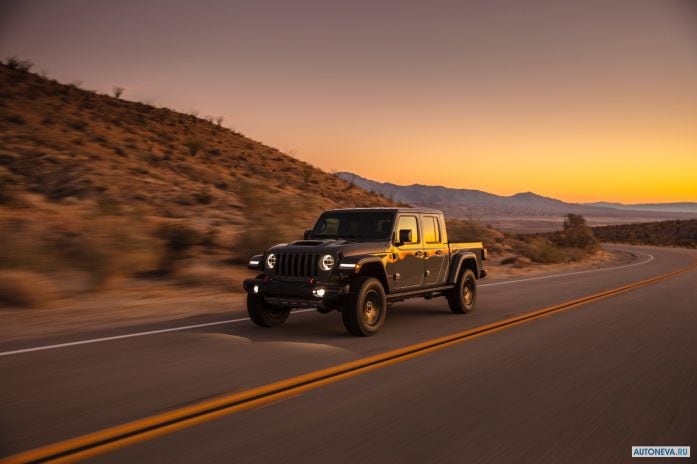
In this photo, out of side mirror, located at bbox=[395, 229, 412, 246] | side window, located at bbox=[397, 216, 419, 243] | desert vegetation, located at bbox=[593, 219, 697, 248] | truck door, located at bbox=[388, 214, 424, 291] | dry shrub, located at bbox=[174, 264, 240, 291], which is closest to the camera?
side mirror, located at bbox=[395, 229, 412, 246]

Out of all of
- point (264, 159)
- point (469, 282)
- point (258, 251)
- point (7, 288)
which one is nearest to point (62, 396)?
point (7, 288)

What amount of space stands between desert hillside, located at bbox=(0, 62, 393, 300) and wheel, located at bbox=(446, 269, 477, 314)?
7665 mm

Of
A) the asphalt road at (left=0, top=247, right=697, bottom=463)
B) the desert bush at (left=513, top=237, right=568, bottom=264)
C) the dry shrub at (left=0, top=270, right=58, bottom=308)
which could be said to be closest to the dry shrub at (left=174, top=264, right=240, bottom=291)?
the dry shrub at (left=0, top=270, right=58, bottom=308)

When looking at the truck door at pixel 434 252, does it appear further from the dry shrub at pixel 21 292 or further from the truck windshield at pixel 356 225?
the dry shrub at pixel 21 292

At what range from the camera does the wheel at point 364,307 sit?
8414mm

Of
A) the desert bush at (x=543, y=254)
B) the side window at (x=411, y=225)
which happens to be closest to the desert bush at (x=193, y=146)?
the desert bush at (x=543, y=254)

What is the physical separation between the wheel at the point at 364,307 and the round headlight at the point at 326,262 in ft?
1.30

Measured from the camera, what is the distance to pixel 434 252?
1062cm

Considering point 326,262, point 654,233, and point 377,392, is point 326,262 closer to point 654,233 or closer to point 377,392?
point 377,392

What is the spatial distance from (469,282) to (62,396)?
7.83 m

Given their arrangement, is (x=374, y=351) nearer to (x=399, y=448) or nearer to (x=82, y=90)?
(x=399, y=448)

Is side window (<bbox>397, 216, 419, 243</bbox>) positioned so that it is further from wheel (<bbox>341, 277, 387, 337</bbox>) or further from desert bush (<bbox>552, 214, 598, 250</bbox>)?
desert bush (<bbox>552, 214, 598, 250</bbox>)

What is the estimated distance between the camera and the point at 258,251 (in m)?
18.2

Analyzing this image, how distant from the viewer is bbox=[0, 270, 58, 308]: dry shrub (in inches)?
433
